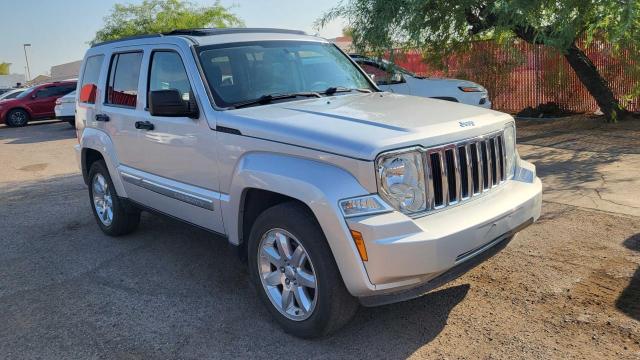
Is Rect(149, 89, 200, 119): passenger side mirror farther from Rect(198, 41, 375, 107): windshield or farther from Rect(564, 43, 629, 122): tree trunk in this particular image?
Rect(564, 43, 629, 122): tree trunk

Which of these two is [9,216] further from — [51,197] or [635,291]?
[635,291]

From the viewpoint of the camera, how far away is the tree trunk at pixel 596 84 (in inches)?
452

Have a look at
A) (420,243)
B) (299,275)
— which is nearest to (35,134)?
(299,275)

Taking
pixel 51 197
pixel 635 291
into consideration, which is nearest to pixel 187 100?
pixel 635 291

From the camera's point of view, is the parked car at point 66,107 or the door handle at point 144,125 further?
the parked car at point 66,107

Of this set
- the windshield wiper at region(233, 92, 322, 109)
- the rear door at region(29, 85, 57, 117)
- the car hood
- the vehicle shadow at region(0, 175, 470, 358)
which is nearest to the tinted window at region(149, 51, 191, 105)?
the windshield wiper at region(233, 92, 322, 109)

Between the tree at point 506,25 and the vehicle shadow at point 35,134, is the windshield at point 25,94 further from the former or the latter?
the tree at point 506,25

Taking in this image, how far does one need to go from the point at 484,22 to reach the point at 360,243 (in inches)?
339

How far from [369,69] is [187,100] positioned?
812 centimetres

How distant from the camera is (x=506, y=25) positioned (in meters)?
9.25

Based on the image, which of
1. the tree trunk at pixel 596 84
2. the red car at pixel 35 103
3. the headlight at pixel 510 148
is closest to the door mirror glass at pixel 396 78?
the tree trunk at pixel 596 84

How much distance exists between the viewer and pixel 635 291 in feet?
13.2

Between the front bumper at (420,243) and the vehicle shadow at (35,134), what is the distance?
1639 cm

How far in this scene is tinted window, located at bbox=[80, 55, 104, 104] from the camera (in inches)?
239
